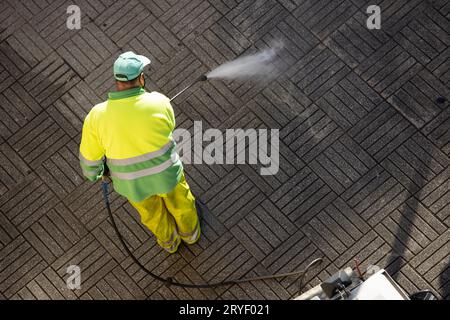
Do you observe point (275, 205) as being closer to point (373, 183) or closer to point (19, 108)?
point (373, 183)

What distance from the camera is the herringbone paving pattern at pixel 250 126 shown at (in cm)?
691

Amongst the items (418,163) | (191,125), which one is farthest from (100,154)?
(418,163)

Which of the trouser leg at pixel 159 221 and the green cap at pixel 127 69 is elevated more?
the green cap at pixel 127 69

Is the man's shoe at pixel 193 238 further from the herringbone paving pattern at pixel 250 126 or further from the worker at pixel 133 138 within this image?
the worker at pixel 133 138

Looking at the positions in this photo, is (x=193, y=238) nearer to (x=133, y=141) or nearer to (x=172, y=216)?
(x=172, y=216)

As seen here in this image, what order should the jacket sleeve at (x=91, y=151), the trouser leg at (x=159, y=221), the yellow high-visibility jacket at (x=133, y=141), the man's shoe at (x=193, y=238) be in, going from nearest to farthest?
1. the yellow high-visibility jacket at (x=133, y=141)
2. the jacket sleeve at (x=91, y=151)
3. the trouser leg at (x=159, y=221)
4. the man's shoe at (x=193, y=238)

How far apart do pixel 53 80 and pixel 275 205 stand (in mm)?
2749

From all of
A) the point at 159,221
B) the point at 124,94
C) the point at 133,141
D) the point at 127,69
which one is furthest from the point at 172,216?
the point at 127,69

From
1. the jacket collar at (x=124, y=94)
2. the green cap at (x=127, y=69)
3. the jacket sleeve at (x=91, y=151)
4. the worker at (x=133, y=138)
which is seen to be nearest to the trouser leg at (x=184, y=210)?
the worker at (x=133, y=138)

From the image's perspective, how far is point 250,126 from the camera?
7.29 meters

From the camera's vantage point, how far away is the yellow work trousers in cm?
648

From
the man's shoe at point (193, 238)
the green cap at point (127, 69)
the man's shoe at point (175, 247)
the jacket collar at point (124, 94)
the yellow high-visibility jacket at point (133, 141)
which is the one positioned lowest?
the man's shoe at point (193, 238)

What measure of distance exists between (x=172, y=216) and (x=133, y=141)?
1.41 meters

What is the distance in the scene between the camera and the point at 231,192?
23.4ft
